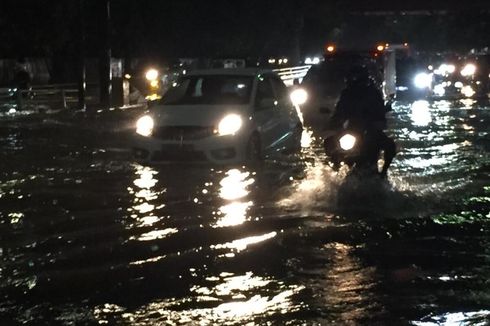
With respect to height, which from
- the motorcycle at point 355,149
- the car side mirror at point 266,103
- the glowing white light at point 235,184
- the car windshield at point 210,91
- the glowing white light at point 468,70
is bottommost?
Result: the glowing white light at point 235,184

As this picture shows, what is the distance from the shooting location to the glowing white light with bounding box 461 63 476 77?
1818 inches

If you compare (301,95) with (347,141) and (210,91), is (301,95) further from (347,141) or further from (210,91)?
(347,141)

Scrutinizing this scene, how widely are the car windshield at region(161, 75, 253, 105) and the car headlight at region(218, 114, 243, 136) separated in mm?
635

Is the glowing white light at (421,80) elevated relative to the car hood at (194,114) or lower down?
elevated

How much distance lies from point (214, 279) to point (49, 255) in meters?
1.86

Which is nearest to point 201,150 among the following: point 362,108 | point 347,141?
point 347,141

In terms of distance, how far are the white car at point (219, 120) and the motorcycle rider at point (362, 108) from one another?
2306mm

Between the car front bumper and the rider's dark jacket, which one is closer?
the rider's dark jacket

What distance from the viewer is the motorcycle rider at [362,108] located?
11.3 metres

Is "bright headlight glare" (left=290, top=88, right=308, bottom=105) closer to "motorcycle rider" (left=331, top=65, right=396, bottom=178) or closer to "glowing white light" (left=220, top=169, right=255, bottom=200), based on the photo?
"glowing white light" (left=220, top=169, right=255, bottom=200)

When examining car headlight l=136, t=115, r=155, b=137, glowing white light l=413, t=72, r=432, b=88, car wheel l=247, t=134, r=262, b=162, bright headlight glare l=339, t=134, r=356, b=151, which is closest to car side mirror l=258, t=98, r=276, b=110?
car wheel l=247, t=134, r=262, b=162

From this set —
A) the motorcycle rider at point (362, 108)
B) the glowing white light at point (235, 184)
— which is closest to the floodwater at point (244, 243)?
the glowing white light at point (235, 184)

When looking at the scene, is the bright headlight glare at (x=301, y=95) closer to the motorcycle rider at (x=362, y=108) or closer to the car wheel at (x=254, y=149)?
the car wheel at (x=254, y=149)

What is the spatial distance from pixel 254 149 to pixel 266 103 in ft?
3.00
